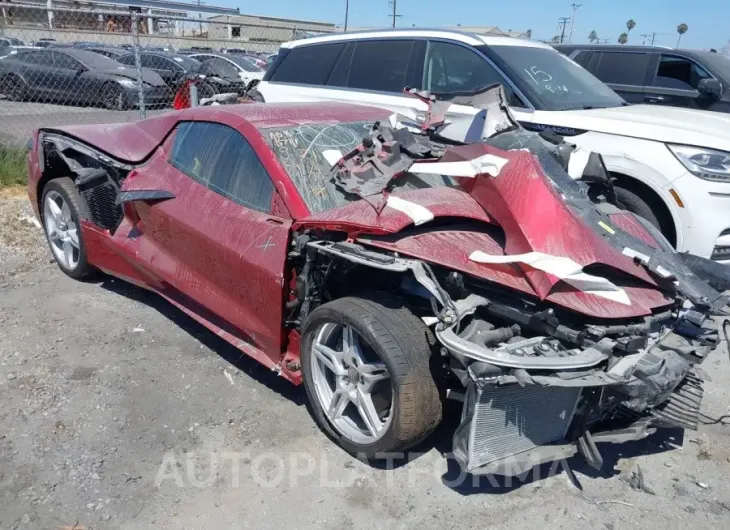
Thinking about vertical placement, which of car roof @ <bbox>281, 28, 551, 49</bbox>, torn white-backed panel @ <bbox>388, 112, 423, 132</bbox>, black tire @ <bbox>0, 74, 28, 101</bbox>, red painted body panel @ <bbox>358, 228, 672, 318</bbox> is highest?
car roof @ <bbox>281, 28, 551, 49</bbox>

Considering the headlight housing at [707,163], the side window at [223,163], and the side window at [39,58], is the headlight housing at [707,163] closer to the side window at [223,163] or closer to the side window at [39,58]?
the side window at [223,163]

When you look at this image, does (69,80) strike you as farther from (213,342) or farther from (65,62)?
Answer: (213,342)

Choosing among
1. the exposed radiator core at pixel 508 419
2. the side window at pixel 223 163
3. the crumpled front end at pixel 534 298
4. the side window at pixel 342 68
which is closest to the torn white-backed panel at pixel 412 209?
the crumpled front end at pixel 534 298

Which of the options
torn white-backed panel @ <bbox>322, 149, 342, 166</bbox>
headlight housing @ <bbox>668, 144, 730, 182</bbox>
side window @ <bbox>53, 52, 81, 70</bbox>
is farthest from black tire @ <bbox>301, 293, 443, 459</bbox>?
side window @ <bbox>53, 52, 81, 70</bbox>

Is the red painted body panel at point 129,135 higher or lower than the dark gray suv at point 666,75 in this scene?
lower

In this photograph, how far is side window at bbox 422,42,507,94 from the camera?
5.80m

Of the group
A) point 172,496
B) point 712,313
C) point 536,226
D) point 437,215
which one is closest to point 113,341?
point 172,496

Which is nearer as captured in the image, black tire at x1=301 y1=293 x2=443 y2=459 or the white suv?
black tire at x1=301 y1=293 x2=443 y2=459

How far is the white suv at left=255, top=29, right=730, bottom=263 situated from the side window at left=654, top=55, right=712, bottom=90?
8.63 ft

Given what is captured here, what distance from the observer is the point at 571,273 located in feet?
8.55

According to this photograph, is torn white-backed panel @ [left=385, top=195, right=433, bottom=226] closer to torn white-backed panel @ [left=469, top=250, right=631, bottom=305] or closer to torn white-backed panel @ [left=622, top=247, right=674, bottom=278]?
torn white-backed panel @ [left=469, top=250, right=631, bottom=305]

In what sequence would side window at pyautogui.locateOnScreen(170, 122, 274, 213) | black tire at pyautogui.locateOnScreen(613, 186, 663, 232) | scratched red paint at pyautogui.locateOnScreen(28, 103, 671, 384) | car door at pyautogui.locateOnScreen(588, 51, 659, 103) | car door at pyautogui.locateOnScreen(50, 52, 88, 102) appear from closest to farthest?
scratched red paint at pyautogui.locateOnScreen(28, 103, 671, 384)
side window at pyautogui.locateOnScreen(170, 122, 274, 213)
black tire at pyautogui.locateOnScreen(613, 186, 663, 232)
car door at pyautogui.locateOnScreen(588, 51, 659, 103)
car door at pyautogui.locateOnScreen(50, 52, 88, 102)

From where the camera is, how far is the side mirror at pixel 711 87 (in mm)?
7785

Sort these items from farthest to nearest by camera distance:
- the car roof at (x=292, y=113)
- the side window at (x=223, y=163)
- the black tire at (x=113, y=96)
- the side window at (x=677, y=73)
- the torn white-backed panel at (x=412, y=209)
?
1. the black tire at (x=113, y=96)
2. the side window at (x=677, y=73)
3. the car roof at (x=292, y=113)
4. the side window at (x=223, y=163)
5. the torn white-backed panel at (x=412, y=209)
